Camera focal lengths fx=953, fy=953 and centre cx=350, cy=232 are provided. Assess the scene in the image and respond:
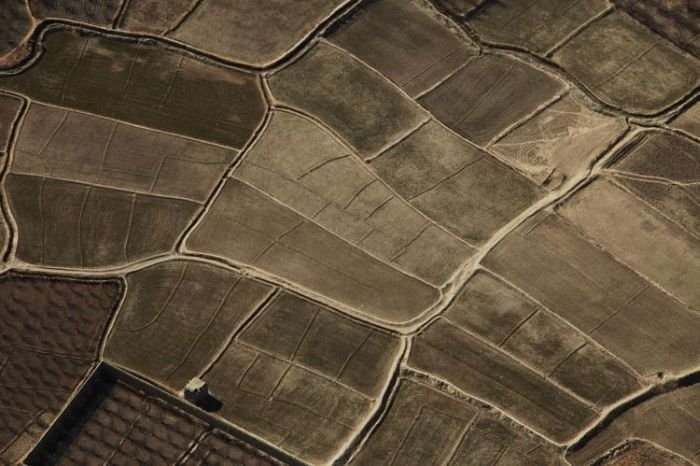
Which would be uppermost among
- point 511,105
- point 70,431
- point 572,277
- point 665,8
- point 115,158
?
point 665,8

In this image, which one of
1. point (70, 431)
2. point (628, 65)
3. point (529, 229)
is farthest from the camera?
point (628, 65)

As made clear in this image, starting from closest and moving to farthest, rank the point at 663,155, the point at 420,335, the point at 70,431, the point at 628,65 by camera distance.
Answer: the point at 70,431 → the point at 420,335 → the point at 663,155 → the point at 628,65

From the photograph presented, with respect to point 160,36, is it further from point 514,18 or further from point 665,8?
point 665,8

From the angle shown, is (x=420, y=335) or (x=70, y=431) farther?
(x=420, y=335)

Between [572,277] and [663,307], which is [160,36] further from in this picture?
[663,307]

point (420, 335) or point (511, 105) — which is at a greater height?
point (511, 105)

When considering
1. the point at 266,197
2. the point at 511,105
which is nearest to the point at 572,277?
the point at 511,105

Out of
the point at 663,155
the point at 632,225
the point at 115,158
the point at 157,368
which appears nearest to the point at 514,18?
the point at 663,155
